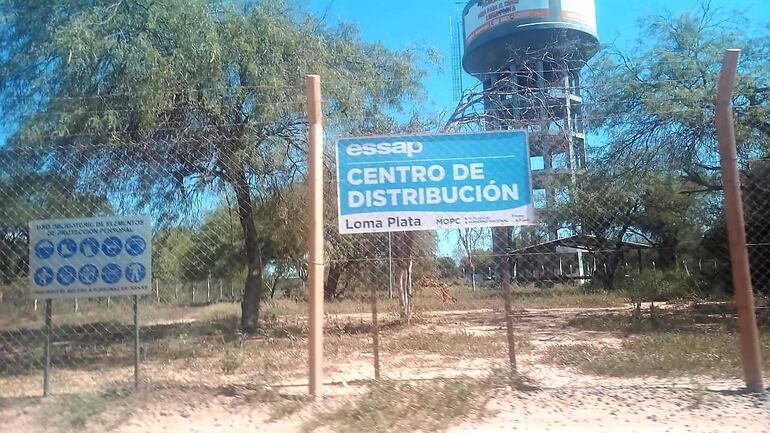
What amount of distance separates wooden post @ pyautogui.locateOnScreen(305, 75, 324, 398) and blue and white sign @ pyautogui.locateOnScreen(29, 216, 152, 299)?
178 centimetres

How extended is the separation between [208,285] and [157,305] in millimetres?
6699

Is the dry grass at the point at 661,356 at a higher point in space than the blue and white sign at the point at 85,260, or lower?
lower

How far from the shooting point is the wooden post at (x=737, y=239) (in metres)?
5.87

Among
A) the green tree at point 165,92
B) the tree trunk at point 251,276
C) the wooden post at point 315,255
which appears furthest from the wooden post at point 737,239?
the tree trunk at point 251,276

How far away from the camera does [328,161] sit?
9352 millimetres

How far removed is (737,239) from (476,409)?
2.85 meters

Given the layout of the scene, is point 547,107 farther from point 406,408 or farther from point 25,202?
point 25,202

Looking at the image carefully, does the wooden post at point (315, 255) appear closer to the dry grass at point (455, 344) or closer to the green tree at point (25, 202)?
the dry grass at point (455, 344)

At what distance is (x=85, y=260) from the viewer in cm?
661

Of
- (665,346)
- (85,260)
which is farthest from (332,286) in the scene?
(85,260)

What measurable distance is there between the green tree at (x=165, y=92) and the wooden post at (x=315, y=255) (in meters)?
2.70

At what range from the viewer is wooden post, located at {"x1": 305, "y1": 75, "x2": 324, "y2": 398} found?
6031mm

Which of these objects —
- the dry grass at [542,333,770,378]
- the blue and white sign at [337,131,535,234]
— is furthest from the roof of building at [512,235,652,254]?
the blue and white sign at [337,131,535,234]

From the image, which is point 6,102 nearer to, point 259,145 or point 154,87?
point 154,87
